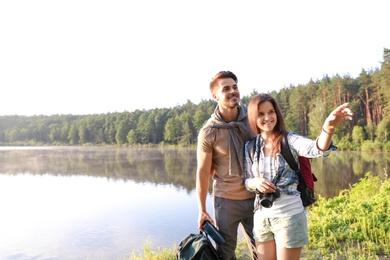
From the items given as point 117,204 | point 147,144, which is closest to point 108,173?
point 117,204

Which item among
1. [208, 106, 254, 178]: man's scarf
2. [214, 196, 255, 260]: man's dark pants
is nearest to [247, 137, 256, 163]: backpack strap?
[208, 106, 254, 178]: man's scarf

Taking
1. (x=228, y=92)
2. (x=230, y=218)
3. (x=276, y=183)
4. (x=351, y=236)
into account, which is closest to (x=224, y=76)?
(x=228, y=92)

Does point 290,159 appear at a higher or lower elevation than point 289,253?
higher

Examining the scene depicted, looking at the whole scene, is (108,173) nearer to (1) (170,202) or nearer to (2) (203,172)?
(1) (170,202)

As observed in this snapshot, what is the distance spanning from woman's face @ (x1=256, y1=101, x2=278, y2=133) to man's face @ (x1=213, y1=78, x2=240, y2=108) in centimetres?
38

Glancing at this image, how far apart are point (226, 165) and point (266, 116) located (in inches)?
23.3

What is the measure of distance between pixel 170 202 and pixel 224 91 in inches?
353

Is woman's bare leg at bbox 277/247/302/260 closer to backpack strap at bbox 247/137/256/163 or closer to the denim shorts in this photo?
the denim shorts

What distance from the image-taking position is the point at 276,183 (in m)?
2.15

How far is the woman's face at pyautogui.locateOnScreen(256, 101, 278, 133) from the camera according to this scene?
224 cm

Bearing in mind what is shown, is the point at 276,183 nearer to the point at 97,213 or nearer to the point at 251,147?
the point at 251,147

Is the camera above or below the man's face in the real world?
below

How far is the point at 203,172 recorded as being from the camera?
8.68ft

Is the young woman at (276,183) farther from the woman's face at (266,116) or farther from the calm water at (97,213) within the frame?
the calm water at (97,213)
